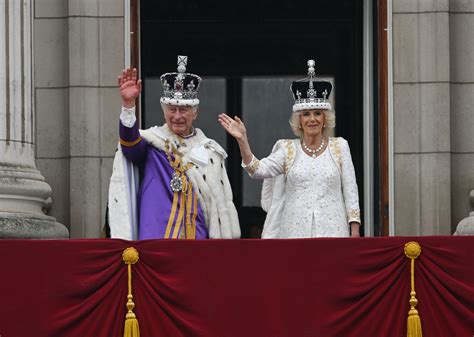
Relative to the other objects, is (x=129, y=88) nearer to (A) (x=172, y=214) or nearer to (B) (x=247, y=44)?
(A) (x=172, y=214)

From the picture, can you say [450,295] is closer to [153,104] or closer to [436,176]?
[436,176]

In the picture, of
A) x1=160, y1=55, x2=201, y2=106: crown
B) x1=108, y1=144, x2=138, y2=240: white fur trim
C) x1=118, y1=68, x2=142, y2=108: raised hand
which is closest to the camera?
x1=118, y1=68, x2=142, y2=108: raised hand

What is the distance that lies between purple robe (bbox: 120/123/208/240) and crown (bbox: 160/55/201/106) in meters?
0.41

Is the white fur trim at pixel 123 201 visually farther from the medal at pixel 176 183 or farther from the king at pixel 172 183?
the medal at pixel 176 183

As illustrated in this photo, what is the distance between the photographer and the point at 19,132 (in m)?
16.1

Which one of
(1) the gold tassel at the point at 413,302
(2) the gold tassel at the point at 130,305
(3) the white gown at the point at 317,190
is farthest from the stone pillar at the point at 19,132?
(1) the gold tassel at the point at 413,302

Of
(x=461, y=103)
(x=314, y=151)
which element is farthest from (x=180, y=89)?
(x=461, y=103)

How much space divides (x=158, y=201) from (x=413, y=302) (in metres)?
2.42

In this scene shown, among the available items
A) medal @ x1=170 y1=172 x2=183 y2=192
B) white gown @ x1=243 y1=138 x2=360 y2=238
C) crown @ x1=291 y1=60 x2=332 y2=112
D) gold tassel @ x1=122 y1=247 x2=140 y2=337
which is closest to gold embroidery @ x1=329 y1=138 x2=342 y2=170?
white gown @ x1=243 y1=138 x2=360 y2=238

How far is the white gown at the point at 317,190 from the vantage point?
1551 centimetres

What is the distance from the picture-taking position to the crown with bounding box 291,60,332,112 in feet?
51.2

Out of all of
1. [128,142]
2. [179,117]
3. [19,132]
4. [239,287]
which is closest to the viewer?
[239,287]

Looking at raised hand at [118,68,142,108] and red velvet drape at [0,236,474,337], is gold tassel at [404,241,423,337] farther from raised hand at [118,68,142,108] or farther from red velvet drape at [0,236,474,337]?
raised hand at [118,68,142,108]

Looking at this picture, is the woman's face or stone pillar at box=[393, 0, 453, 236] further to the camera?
stone pillar at box=[393, 0, 453, 236]
